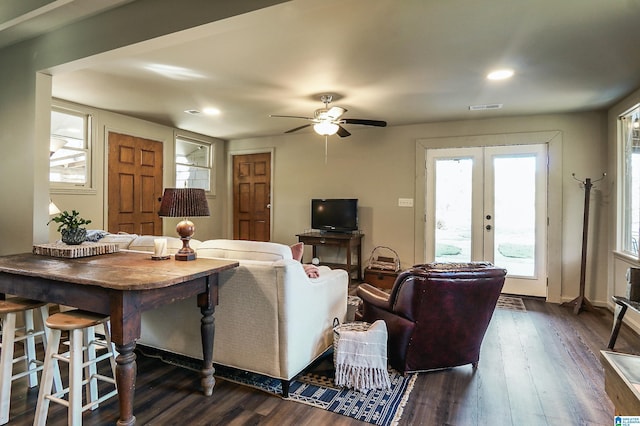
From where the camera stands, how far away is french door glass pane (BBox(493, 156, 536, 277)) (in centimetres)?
466

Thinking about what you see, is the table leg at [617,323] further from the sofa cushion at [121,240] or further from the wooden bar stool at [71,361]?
the sofa cushion at [121,240]

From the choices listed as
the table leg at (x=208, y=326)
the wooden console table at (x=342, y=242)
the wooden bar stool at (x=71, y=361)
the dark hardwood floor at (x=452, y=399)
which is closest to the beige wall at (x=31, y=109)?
the dark hardwood floor at (x=452, y=399)

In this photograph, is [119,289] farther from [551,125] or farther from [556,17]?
[551,125]

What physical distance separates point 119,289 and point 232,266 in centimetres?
70

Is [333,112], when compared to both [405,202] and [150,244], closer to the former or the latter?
[405,202]

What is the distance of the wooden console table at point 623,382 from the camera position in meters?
0.77

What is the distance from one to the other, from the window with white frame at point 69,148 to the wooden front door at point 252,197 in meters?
2.70

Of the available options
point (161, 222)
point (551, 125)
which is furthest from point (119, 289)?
point (551, 125)

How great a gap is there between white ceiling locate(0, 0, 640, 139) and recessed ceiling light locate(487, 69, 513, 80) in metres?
0.08

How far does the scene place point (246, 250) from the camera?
7.68 ft

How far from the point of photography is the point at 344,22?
90.9 inches

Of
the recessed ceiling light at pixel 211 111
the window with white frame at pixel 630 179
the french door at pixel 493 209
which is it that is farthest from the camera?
the french door at pixel 493 209

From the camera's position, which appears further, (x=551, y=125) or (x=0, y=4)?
(x=551, y=125)

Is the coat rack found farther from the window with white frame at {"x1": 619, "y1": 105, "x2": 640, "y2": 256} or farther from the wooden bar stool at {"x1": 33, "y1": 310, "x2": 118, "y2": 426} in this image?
the wooden bar stool at {"x1": 33, "y1": 310, "x2": 118, "y2": 426}
